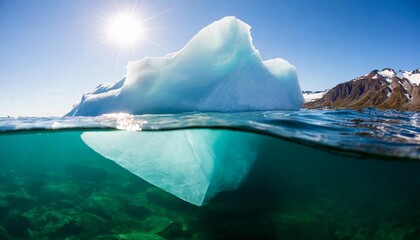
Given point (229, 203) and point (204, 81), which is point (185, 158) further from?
point (204, 81)

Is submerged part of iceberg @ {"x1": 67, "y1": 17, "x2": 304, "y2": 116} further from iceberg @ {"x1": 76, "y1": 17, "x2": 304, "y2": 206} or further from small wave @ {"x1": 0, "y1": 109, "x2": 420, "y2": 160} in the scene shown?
small wave @ {"x1": 0, "y1": 109, "x2": 420, "y2": 160}

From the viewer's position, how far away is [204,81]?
11211mm

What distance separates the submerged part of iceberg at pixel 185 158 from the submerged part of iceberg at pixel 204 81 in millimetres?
1104

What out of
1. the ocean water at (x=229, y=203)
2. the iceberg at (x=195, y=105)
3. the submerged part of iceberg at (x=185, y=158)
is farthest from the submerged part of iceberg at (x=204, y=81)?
the submerged part of iceberg at (x=185, y=158)

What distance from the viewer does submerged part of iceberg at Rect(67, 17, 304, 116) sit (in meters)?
11.0

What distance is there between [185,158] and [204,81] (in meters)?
3.28

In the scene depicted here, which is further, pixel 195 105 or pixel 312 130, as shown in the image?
pixel 195 105

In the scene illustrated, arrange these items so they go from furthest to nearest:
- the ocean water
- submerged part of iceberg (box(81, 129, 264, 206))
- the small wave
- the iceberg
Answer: the iceberg < submerged part of iceberg (box(81, 129, 264, 206)) < the ocean water < the small wave

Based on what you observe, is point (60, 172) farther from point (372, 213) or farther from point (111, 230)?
point (372, 213)

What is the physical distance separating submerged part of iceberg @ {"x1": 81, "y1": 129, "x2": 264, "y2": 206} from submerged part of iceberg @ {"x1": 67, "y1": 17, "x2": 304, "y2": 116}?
43.5 inches

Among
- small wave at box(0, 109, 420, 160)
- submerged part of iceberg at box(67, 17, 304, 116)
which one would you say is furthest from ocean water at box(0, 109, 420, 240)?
submerged part of iceberg at box(67, 17, 304, 116)

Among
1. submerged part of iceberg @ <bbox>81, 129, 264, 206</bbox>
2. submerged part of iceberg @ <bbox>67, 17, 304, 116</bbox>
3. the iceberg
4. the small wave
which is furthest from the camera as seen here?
submerged part of iceberg @ <bbox>67, 17, 304, 116</bbox>

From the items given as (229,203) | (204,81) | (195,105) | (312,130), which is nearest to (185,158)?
(195,105)

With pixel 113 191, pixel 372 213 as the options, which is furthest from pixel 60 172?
pixel 372 213
